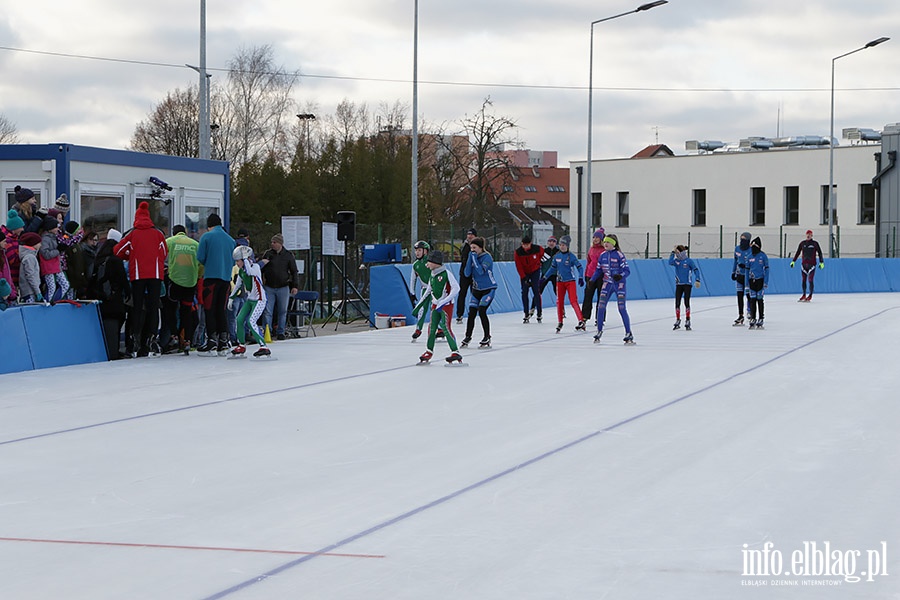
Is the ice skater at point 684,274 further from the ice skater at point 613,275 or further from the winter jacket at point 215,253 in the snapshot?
the winter jacket at point 215,253

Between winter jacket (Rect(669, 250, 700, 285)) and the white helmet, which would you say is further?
winter jacket (Rect(669, 250, 700, 285))

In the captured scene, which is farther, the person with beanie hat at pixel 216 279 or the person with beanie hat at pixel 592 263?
the person with beanie hat at pixel 592 263

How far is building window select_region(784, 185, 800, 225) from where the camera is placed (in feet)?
209

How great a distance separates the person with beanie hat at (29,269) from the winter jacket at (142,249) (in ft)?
4.43

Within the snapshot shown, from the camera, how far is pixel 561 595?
5406mm

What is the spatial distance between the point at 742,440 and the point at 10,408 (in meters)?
7.11

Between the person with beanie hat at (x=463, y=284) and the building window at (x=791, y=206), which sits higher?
the building window at (x=791, y=206)

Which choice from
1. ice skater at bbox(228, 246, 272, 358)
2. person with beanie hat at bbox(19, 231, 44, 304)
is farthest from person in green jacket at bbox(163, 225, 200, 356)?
person with beanie hat at bbox(19, 231, 44, 304)

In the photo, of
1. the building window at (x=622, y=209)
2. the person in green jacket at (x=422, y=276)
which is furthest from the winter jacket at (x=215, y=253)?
the building window at (x=622, y=209)

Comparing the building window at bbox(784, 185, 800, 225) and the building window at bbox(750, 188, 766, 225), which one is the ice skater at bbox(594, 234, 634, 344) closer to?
the building window at bbox(784, 185, 800, 225)

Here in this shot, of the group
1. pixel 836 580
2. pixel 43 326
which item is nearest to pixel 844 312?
pixel 43 326

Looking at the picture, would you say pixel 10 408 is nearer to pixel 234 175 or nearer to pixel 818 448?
pixel 818 448

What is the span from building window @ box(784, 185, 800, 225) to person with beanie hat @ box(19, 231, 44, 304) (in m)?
53.5

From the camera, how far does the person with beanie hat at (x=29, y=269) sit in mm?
15375
